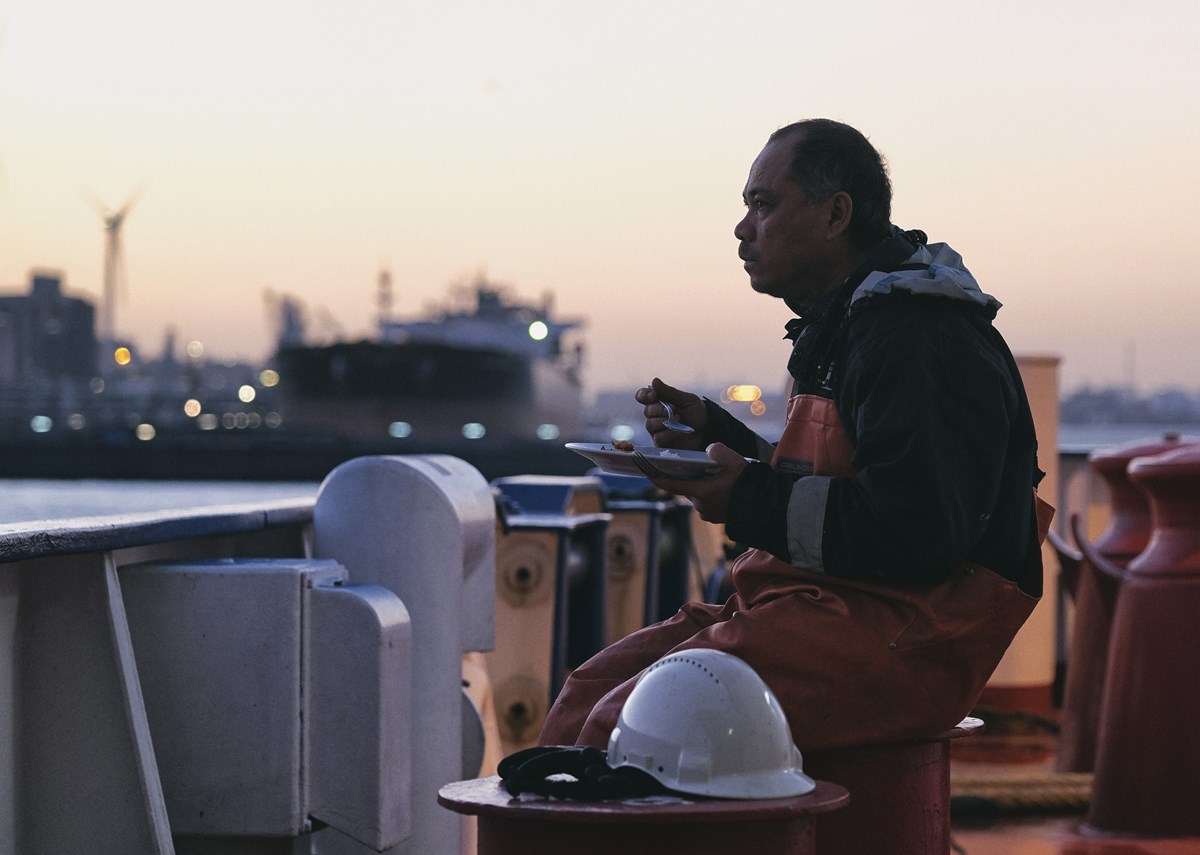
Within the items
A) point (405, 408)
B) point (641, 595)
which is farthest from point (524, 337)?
point (641, 595)

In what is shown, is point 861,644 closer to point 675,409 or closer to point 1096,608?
point 675,409

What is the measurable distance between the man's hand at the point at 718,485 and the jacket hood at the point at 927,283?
284 millimetres

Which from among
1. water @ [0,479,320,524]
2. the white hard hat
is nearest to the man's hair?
the white hard hat

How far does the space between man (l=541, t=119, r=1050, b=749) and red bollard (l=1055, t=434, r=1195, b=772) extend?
3810mm

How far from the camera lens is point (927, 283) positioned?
2373 mm

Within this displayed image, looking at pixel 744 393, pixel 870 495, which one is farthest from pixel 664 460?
pixel 744 393

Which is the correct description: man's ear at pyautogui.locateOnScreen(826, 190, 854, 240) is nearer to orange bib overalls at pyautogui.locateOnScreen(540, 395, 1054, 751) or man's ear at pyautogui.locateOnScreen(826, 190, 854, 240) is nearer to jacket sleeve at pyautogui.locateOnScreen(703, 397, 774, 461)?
orange bib overalls at pyautogui.locateOnScreen(540, 395, 1054, 751)

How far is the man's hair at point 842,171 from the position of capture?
2561 millimetres

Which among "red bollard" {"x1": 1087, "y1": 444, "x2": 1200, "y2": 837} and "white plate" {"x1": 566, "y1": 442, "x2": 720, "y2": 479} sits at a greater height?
"white plate" {"x1": 566, "y1": 442, "x2": 720, "y2": 479}

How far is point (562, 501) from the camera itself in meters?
7.41

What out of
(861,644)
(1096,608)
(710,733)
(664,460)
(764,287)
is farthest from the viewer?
(1096,608)

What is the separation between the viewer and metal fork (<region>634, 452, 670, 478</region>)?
249 cm

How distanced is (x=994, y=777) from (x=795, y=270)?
162 inches

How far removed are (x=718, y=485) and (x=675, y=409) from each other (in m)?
0.54
